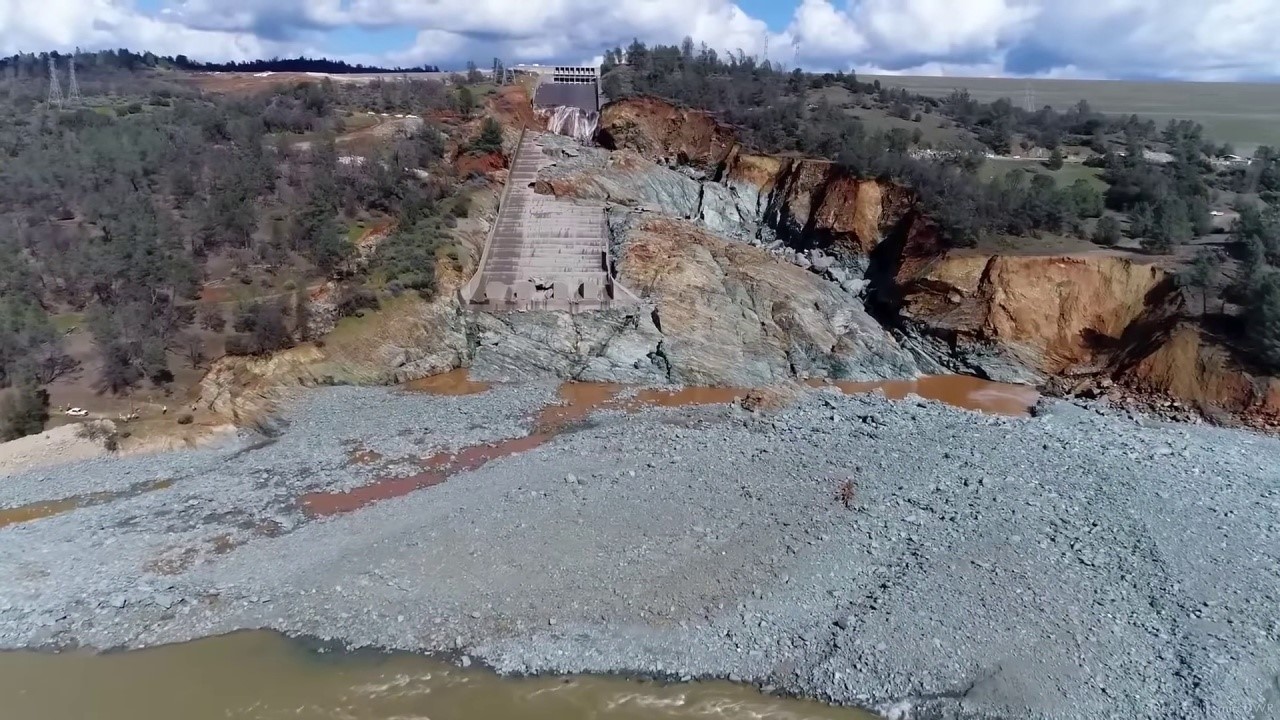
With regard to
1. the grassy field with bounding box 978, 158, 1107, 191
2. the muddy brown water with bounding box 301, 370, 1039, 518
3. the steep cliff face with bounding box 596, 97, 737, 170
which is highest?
the steep cliff face with bounding box 596, 97, 737, 170

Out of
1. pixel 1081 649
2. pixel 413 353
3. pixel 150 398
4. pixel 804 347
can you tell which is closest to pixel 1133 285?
pixel 804 347

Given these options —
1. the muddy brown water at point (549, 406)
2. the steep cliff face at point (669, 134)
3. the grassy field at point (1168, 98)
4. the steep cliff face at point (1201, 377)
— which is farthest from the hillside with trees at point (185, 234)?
the grassy field at point (1168, 98)

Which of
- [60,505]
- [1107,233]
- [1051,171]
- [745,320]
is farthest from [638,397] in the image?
[1051,171]

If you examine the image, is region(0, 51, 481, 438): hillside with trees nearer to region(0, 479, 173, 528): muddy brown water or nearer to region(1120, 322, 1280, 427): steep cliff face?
region(0, 479, 173, 528): muddy brown water

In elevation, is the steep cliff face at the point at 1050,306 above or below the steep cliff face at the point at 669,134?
below

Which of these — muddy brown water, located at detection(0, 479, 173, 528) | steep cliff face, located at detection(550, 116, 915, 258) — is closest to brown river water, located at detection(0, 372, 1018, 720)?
muddy brown water, located at detection(0, 479, 173, 528)

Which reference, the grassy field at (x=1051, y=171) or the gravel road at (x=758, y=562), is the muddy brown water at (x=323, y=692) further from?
the grassy field at (x=1051, y=171)
